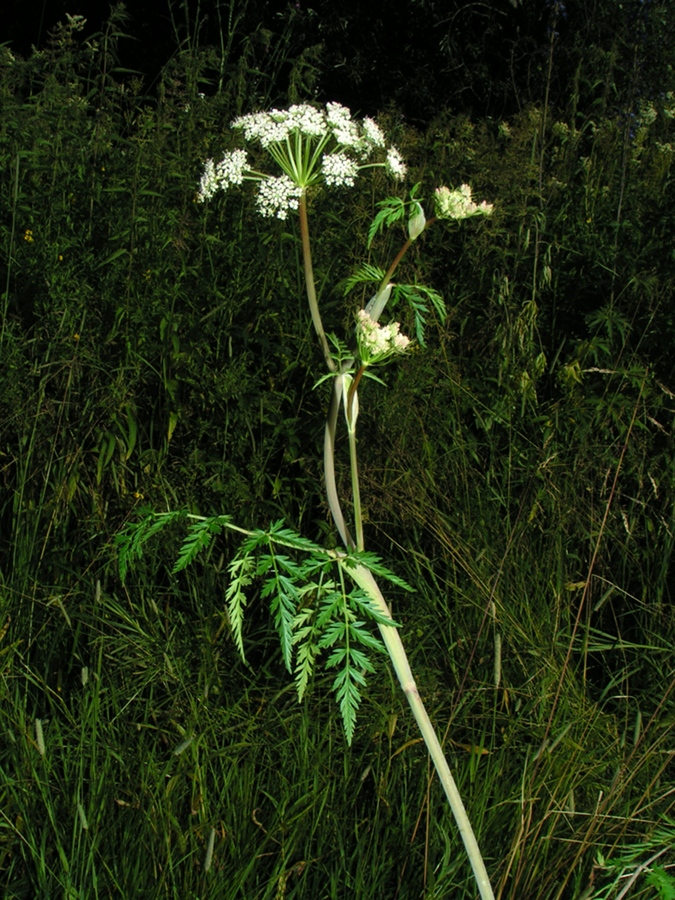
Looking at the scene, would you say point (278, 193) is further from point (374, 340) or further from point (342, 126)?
point (374, 340)

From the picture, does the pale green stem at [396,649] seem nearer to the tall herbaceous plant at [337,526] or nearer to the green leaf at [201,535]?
the tall herbaceous plant at [337,526]

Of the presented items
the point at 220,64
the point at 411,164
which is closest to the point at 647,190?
the point at 411,164

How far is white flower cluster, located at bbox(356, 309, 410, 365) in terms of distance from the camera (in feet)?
5.08

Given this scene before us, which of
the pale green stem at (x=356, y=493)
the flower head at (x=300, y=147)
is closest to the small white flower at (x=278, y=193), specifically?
the flower head at (x=300, y=147)

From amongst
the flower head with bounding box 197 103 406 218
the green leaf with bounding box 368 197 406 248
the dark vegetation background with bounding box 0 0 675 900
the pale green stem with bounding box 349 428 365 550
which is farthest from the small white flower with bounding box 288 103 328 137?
the dark vegetation background with bounding box 0 0 675 900

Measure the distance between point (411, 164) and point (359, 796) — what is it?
291 centimetres

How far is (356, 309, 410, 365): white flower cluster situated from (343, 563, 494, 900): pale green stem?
0.37 meters

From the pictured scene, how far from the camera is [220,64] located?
3.40 meters

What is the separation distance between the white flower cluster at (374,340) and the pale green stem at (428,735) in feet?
1.23

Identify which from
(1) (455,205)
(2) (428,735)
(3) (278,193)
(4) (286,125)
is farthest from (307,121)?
(2) (428,735)

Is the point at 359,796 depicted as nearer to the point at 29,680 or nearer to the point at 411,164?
the point at 29,680

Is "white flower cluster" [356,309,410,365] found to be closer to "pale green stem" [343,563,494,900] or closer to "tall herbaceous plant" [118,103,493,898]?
"tall herbaceous plant" [118,103,493,898]

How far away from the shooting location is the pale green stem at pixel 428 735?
1.42 metres

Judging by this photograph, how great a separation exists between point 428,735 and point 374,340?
26.8 inches
